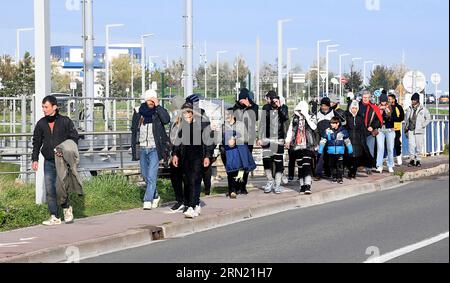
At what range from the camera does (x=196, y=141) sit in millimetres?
15344

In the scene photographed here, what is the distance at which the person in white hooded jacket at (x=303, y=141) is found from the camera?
18.3 meters

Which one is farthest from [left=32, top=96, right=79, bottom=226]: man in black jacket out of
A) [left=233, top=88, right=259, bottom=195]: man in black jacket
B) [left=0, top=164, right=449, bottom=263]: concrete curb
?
[left=233, top=88, right=259, bottom=195]: man in black jacket

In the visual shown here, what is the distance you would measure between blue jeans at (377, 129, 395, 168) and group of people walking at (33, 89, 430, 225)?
0.03 metres

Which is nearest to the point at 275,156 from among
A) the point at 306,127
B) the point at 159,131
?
the point at 306,127

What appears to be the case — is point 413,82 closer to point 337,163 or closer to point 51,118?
point 337,163

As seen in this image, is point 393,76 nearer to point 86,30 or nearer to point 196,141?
point 86,30

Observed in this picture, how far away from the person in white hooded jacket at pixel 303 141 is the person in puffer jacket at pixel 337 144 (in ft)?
5.69

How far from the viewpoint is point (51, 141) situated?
14289mm

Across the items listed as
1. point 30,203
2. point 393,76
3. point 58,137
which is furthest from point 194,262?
point 393,76

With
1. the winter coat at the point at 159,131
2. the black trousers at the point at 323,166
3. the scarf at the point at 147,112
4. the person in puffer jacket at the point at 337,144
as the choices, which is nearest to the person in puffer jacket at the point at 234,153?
the winter coat at the point at 159,131

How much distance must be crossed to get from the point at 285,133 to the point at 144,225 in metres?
5.26

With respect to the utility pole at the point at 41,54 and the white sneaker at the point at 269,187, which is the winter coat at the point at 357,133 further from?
the utility pole at the point at 41,54

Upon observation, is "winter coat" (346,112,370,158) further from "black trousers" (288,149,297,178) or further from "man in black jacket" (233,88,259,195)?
"man in black jacket" (233,88,259,195)
